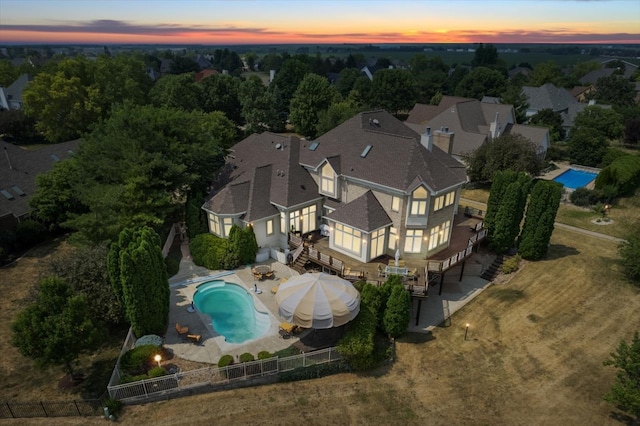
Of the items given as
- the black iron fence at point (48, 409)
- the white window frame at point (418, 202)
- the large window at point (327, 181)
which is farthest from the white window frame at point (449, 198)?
the black iron fence at point (48, 409)

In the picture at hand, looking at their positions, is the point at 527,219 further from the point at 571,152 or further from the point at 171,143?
the point at 571,152

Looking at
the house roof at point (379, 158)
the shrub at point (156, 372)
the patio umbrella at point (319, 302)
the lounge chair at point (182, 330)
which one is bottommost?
the lounge chair at point (182, 330)

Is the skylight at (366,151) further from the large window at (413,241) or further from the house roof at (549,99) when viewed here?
the house roof at (549,99)

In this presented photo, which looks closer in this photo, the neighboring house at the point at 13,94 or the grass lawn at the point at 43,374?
the grass lawn at the point at 43,374

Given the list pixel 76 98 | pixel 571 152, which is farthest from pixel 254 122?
pixel 571 152

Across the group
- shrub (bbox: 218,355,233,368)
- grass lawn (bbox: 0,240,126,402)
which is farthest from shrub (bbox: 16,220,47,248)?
shrub (bbox: 218,355,233,368)

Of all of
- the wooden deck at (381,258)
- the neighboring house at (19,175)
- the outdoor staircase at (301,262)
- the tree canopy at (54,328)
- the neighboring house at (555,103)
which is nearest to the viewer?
the tree canopy at (54,328)
